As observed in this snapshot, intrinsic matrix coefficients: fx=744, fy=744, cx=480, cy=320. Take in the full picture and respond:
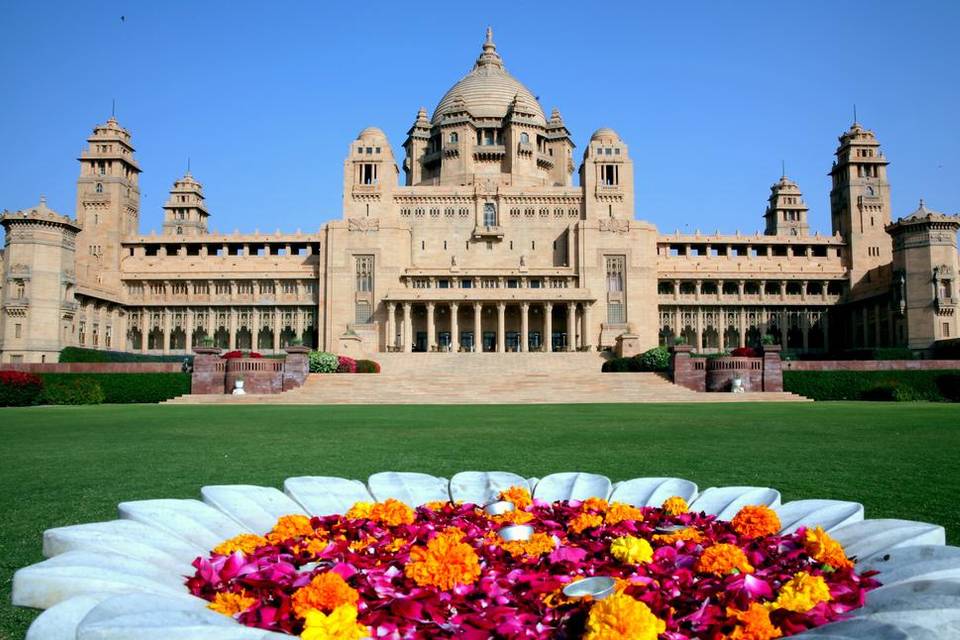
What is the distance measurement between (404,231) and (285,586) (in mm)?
63680

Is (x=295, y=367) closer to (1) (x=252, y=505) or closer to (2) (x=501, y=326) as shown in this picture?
(2) (x=501, y=326)

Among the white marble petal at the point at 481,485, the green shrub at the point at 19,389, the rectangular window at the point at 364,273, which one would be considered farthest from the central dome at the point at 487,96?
the white marble petal at the point at 481,485

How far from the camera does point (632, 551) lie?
4367mm

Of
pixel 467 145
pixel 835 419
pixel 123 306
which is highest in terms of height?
pixel 467 145

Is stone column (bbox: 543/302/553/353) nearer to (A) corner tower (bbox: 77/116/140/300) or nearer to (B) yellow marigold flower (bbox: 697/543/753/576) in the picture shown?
(A) corner tower (bbox: 77/116/140/300)

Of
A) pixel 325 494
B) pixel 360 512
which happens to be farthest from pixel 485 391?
pixel 360 512

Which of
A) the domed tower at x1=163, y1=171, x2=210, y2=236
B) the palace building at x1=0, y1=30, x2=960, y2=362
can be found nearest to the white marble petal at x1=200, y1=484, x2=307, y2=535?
the palace building at x1=0, y1=30, x2=960, y2=362

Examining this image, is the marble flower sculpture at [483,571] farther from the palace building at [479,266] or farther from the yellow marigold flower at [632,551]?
the palace building at [479,266]

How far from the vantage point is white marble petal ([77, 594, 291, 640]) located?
8.67 ft

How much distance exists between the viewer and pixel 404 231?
66562mm

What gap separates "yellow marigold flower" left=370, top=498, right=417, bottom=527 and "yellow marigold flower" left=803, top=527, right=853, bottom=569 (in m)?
2.55

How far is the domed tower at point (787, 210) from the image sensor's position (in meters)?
94.6

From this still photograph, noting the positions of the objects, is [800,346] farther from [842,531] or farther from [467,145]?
[842,531]

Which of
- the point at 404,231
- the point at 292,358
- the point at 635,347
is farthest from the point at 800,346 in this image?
the point at 292,358
